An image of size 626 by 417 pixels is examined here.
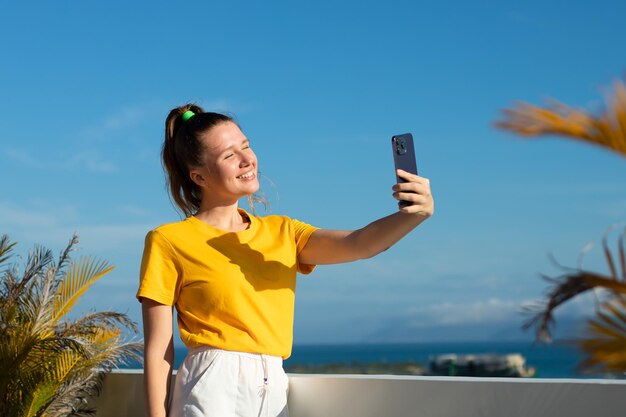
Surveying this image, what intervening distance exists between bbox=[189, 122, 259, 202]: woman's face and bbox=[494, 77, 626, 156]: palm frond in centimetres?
84

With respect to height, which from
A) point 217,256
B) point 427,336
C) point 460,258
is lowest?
point 217,256

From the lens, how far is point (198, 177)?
9.34ft

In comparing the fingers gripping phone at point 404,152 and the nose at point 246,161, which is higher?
the nose at point 246,161

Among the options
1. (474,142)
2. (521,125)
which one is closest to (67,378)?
(521,125)

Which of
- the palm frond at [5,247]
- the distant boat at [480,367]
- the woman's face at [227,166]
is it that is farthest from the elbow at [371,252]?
the distant boat at [480,367]

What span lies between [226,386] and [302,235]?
575 millimetres

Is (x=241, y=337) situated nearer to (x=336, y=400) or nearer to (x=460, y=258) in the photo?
(x=336, y=400)

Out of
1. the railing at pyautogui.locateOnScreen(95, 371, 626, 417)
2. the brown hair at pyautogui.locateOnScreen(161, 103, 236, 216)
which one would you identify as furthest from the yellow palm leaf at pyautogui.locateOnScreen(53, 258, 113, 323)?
the brown hair at pyautogui.locateOnScreen(161, 103, 236, 216)

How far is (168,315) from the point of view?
267cm

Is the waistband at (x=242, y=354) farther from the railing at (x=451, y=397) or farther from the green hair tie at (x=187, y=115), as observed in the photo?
the railing at (x=451, y=397)

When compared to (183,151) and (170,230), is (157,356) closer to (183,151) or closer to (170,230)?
(170,230)

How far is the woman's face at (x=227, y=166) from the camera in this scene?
2.75m

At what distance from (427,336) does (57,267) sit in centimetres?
6606

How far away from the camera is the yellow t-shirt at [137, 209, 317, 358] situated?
261 cm
